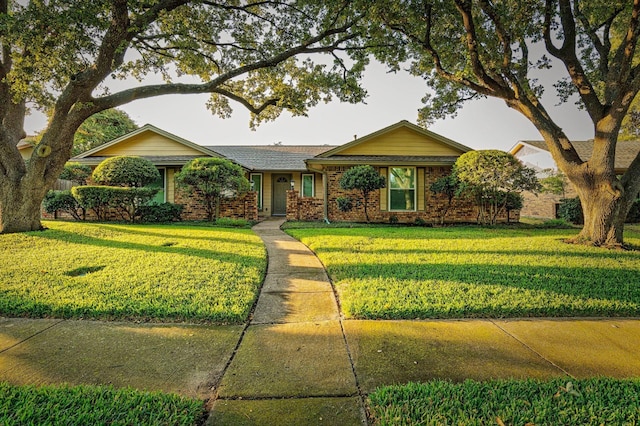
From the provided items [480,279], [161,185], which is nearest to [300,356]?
[480,279]

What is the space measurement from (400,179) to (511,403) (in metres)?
12.3

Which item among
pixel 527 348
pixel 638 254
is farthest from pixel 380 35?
pixel 527 348

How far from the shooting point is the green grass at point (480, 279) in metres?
3.21

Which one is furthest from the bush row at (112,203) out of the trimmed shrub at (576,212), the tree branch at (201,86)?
the trimmed shrub at (576,212)

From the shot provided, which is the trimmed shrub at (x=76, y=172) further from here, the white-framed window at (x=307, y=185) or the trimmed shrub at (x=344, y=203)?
the trimmed shrub at (x=344, y=203)

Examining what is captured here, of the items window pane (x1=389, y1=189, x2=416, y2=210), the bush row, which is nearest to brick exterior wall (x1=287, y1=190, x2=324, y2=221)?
window pane (x1=389, y1=189, x2=416, y2=210)

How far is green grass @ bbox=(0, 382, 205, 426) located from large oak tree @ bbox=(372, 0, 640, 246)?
8802 mm

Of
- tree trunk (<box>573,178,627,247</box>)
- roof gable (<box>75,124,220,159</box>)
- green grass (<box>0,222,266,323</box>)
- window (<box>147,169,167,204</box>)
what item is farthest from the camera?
roof gable (<box>75,124,220,159</box>)

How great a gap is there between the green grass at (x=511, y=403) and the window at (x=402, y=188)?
1168 cm

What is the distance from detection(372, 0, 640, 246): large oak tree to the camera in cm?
714

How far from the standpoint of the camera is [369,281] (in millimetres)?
4094

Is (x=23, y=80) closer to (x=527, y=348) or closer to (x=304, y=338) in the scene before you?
(x=304, y=338)

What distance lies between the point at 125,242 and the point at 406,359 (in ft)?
23.6

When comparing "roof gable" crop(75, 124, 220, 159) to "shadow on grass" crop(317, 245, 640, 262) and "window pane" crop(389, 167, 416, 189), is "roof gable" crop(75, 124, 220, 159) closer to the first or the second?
"window pane" crop(389, 167, 416, 189)
